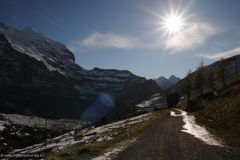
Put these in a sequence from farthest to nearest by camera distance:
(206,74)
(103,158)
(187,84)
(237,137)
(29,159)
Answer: (206,74), (187,84), (29,159), (237,137), (103,158)

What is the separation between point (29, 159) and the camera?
104 meters

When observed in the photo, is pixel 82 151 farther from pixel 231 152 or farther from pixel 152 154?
pixel 231 152

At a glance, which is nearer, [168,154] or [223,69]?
[168,154]

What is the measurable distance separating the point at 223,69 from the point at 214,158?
142666 millimetres

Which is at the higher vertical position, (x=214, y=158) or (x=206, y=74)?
(x=206, y=74)

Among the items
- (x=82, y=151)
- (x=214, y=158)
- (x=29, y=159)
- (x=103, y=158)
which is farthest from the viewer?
(x=29, y=159)

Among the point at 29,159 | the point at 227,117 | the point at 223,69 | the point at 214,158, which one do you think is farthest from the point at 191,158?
the point at 223,69

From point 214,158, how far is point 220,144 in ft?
26.2

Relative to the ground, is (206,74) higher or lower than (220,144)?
higher

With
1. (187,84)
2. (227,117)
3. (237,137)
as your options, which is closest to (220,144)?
(237,137)

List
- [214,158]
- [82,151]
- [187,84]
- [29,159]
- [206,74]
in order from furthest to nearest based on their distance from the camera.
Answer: [206,74] → [187,84] → [29,159] → [82,151] → [214,158]

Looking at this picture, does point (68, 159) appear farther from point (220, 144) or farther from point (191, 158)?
point (220, 144)

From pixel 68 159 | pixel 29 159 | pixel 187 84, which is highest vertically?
pixel 187 84

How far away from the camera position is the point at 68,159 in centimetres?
2511
